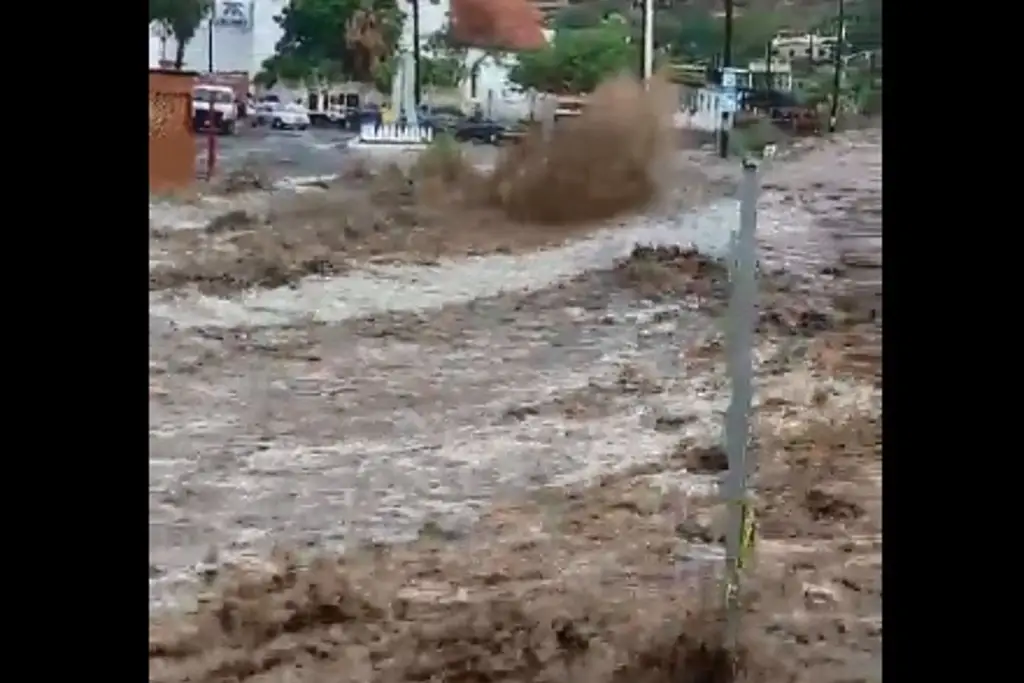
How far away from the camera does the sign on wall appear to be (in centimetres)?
122

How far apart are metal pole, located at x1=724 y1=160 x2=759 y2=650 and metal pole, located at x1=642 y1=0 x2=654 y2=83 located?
134 mm

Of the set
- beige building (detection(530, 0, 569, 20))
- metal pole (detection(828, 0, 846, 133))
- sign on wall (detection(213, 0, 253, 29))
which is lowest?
metal pole (detection(828, 0, 846, 133))

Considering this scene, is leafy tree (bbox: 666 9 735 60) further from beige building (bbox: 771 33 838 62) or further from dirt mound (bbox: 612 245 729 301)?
dirt mound (bbox: 612 245 729 301)

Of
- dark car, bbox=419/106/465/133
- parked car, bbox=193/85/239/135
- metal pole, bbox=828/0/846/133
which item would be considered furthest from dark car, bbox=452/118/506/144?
metal pole, bbox=828/0/846/133

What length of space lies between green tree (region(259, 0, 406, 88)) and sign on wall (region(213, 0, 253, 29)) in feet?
0.10

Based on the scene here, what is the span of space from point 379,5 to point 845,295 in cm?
55

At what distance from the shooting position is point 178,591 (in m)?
1.15

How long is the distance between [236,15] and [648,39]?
0.41 metres

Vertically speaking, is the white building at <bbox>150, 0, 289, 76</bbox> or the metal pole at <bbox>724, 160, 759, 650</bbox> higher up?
the white building at <bbox>150, 0, 289, 76</bbox>

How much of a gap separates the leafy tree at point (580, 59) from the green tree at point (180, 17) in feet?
1.05

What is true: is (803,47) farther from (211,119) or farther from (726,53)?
(211,119)

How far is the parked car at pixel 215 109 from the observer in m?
1.21
